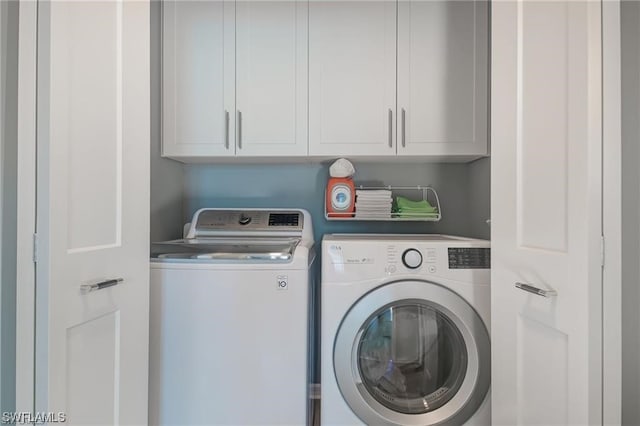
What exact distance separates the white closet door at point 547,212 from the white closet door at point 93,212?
→ 119cm

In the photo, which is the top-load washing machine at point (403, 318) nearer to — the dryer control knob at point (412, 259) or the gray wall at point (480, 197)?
the dryer control knob at point (412, 259)

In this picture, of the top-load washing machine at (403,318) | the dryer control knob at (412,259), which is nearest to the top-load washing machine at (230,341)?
the top-load washing machine at (403,318)

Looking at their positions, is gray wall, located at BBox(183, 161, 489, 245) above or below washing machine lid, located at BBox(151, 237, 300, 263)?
above

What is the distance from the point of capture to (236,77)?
1639mm

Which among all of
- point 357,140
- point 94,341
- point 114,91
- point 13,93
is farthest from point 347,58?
point 94,341

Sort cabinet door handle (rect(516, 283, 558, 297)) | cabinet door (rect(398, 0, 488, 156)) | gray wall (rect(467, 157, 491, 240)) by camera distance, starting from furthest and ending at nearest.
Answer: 1. gray wall (rect(467, 157, 491, 240))
2. cabinet door (rect(398, 0, 488, 156))
3. cabinet door handle (rect(516, 283, 558, 297))

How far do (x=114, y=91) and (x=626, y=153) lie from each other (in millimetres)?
1352

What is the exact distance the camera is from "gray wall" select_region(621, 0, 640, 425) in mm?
785

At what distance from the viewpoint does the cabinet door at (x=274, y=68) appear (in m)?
1.63

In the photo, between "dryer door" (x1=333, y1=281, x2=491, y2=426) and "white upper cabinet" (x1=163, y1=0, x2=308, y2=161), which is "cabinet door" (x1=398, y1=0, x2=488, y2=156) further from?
"dryer door" (x1=333, y1=281, x2=491, y2=426)

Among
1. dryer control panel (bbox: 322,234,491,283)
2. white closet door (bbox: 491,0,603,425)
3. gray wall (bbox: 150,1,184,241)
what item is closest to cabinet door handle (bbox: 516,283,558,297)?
white closet door (bbox: 491,0,603,425)

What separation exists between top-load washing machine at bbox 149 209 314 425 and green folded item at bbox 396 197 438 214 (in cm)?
75

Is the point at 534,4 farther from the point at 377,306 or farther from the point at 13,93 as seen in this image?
the point at 13,93

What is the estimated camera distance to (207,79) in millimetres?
1646
